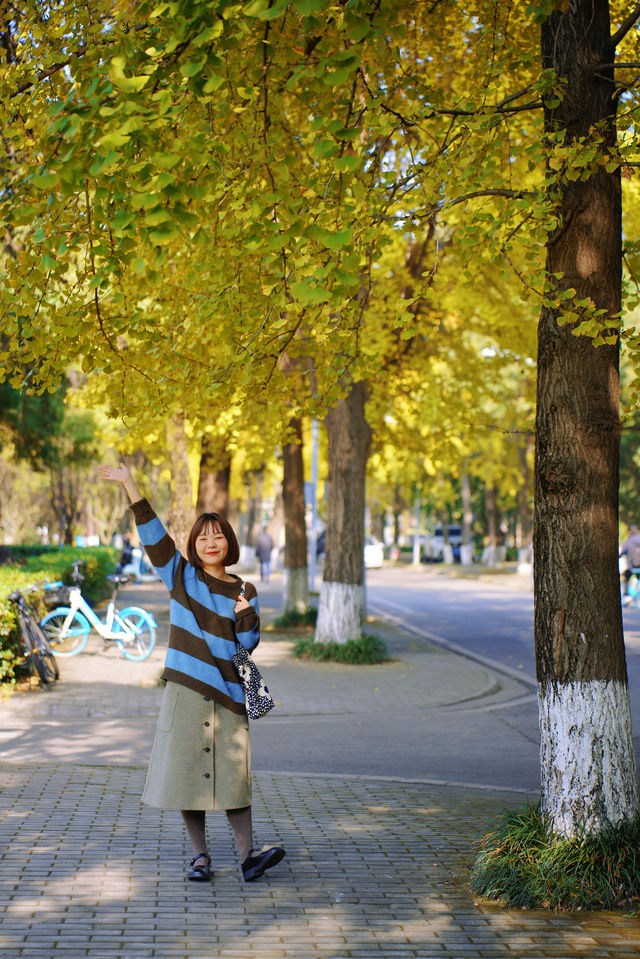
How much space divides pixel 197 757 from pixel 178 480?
12945 mm

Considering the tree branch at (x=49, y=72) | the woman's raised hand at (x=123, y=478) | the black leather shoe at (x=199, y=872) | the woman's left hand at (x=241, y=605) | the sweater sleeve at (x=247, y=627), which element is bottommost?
the black leather shoe at (x=199, y=872)

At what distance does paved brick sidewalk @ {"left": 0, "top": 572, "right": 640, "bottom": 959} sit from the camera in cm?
448

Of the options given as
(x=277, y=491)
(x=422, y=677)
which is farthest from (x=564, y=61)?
(x=277, y=491)

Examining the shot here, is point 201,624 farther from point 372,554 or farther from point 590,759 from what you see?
point 372,554

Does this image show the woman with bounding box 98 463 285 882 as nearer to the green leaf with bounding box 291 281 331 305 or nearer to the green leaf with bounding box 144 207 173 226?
the green leaf with bounding box 291 281 331 305

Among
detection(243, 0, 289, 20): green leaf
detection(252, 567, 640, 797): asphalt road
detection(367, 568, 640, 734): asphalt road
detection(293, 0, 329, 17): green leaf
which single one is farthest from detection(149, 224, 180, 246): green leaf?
detection(367, 568, 640, 734): asphalt road

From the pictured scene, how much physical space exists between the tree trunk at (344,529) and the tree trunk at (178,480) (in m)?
2.60

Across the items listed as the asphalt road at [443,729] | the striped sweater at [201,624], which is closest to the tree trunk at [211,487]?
the asphalt road at [443,729]

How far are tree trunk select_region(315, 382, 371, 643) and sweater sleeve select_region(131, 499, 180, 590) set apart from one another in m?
10.2

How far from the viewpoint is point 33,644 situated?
476 inches

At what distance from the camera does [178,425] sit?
18531mm

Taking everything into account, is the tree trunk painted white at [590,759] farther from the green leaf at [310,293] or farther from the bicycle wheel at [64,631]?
the bicycle wheel at [64,631]

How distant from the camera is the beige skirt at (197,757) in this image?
5188 mm

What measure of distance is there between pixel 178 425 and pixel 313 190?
522 inches
